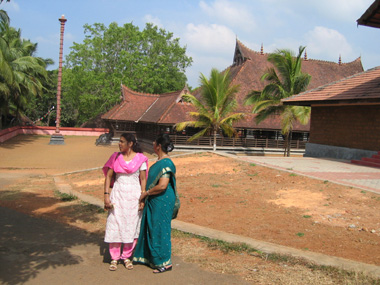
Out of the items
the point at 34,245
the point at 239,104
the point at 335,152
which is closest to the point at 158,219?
the point at 34,245

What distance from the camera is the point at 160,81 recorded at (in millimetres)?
39938

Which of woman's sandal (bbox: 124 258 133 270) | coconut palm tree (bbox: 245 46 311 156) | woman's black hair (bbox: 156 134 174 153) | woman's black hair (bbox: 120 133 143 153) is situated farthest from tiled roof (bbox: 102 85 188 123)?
woman's sandal (bbox: 124 258 133 270)

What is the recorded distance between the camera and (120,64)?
127ft

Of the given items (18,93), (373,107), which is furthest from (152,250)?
(18,93)

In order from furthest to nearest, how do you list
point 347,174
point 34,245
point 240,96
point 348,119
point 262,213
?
point 240,96
point 348,119
point 347,174
point 262,213
point 34,245

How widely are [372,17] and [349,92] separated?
4192 millimetres

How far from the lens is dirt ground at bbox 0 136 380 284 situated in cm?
436

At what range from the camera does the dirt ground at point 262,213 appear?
14.3 ft

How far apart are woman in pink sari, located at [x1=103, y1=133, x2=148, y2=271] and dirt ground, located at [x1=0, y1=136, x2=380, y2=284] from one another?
2.69ft

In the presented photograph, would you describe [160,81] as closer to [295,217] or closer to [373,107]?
[373,107]

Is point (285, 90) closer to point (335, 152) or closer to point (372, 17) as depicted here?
point (335, 152)

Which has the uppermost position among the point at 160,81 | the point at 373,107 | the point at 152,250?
the point at 160,81

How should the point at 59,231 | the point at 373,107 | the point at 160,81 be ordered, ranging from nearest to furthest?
the point at 59,231
the point at 373,107
the point at 160,81

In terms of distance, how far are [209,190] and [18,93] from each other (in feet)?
77.7
